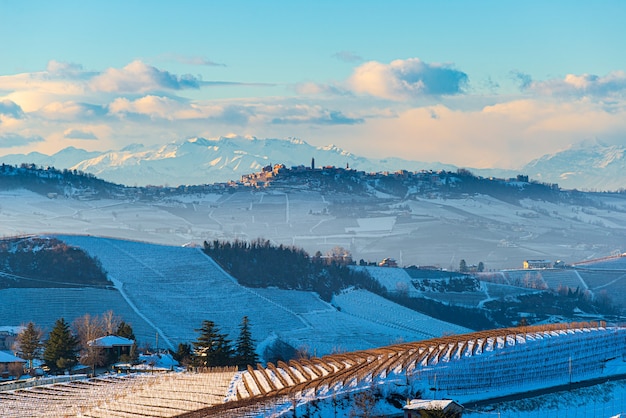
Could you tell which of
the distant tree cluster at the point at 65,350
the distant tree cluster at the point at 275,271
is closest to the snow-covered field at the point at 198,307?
the distant tree cluster at the point at 275,271

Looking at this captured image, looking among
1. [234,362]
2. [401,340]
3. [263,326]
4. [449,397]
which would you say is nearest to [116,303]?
[263,326]

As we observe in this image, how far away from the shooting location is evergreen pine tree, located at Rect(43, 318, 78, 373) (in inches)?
4299

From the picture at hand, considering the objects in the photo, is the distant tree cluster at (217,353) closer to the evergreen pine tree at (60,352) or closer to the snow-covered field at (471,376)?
the evergreen pine tree at (60,352)

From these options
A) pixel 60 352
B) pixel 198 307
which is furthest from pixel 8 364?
pixel 198 307

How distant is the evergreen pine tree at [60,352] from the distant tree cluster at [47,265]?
51.7 metres

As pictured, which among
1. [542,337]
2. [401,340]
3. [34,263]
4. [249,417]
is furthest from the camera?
[34,263]

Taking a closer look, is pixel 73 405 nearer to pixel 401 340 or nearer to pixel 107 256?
pixel 401 340

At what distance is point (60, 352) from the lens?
361ft

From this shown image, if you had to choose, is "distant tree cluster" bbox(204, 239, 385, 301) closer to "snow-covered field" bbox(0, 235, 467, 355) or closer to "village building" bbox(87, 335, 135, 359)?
"snow-covered field" bbox(0, 235, 467, 355)

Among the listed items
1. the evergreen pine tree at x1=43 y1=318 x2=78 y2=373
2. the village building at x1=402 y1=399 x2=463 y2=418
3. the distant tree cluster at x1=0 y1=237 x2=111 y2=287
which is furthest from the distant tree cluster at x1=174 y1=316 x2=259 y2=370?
the distant tree cluster at x1=0 y1=237 x2=111 y2=287

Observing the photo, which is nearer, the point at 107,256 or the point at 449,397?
the point at 449,397

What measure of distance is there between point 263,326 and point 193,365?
47.7 meters

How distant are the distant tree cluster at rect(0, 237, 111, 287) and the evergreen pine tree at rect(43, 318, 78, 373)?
5167 centimetres

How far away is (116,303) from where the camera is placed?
156 m
